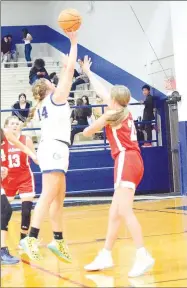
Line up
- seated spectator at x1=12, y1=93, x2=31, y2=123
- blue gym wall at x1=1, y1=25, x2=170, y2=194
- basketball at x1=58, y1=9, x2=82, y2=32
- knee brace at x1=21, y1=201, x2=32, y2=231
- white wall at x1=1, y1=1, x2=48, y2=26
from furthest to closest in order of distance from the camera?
white wall at x1=1, y1=1, x2=48, y2=26 → seated spectator at x1=12, y1=93, x2=31, y2=123 → blue gym wall at x1=1, y1=25, x2=170, y2=194 → knee brace at x1=21, y1=201, x2=32, y2=231 → basketball at x1=58, y1=9, x2=82, y2=32

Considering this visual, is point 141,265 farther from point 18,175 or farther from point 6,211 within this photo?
point 18,175

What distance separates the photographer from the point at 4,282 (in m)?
5.38

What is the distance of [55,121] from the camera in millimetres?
5926

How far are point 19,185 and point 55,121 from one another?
4.75 feet

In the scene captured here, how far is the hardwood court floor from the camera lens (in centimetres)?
529

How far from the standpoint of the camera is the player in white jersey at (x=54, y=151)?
5844 millimetres

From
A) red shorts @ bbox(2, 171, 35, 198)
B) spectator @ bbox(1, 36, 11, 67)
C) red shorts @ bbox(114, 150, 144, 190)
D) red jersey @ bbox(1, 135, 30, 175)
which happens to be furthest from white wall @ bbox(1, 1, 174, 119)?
spectator @ bbox(1, 36, 11, 67)

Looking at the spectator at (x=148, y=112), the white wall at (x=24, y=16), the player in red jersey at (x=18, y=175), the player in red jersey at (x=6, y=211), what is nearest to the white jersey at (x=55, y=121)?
the player in red jersey at (x=6, y=211)

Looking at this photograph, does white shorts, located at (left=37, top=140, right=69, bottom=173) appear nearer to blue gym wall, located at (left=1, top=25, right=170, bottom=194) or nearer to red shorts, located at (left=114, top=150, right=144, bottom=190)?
red shorts, located at (left=114, top=150, right=144, bottom=190)

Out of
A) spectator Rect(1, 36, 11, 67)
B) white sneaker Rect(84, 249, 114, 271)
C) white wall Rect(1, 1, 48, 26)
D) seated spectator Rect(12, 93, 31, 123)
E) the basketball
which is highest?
white wall Rect(1, 1, 48, 26)

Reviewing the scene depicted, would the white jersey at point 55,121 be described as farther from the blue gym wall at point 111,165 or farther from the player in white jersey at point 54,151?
the blue gym wall at point 111,165

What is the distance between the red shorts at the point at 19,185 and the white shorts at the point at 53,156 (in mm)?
1195

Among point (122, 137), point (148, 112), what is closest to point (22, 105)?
point (148, 112)

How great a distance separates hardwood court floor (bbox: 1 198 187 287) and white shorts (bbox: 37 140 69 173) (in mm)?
956
